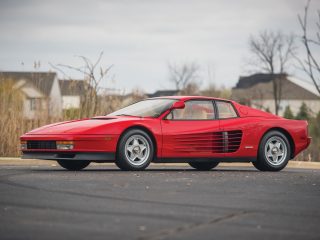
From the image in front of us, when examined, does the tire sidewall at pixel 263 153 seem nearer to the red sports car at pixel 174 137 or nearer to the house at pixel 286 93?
the red sports car at pixel 174 137

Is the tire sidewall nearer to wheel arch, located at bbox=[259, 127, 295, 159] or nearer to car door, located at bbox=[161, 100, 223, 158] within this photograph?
wheel arch, located at bbox=[259, 127, 295, 159]

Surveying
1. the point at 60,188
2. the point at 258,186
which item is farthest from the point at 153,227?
the point at 258,186

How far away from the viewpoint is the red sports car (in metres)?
11.4

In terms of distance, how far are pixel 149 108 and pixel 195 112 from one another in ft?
2.52

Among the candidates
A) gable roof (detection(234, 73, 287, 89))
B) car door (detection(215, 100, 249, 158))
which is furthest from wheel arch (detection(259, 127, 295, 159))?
gable roof (detection(234, 73, 287, 89))

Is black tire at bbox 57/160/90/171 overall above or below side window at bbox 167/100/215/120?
below

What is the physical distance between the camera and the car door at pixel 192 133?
472 inches

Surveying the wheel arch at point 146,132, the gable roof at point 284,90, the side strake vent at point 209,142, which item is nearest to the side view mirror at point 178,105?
the side strake vent at point 209,142

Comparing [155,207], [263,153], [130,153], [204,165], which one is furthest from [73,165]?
[155,207]

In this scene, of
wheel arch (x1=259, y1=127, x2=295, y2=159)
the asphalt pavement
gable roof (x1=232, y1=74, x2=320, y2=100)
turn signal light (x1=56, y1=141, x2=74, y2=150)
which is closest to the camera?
the asphalt pavement

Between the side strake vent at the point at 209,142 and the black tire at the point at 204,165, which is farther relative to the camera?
the black tire at the point at 204,165

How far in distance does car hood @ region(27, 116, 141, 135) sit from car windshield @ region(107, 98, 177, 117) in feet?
1.42

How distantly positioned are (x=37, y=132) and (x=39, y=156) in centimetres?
42

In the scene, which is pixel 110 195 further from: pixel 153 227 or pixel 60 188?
pixel 153 227
